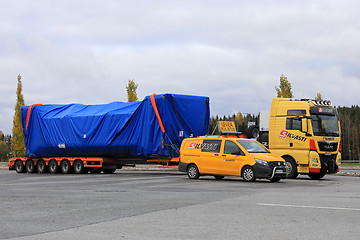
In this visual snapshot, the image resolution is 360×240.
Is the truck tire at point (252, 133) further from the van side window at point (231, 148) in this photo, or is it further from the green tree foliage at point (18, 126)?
the green tree foliage at point (18, 126)

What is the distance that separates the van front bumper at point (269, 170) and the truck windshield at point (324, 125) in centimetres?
332

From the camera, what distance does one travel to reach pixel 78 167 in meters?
28.8

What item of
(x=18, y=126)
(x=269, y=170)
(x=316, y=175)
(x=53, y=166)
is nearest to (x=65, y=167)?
(x=53, y=166)

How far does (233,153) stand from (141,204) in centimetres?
898

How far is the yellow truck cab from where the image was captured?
71.3 feet

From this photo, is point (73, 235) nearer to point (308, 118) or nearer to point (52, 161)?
point (308, 118)

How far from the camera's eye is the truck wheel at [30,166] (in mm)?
31252

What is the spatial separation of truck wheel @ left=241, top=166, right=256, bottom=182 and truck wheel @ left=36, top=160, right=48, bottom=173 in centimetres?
1498

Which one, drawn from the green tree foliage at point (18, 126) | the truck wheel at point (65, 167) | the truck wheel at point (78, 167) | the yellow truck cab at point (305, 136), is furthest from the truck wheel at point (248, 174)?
the green tree foliage at point (18, 126)

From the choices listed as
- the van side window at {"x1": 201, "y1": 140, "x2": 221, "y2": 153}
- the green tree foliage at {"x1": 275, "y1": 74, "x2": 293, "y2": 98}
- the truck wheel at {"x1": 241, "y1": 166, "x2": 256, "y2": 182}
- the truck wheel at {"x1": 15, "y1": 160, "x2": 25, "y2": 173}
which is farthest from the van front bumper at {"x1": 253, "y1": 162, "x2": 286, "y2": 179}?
the green tree foliage at {"x1": 275, "y1": 74, "x2": 293, "y2": 98}

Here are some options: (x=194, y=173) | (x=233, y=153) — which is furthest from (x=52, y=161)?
(x=233, y=153)

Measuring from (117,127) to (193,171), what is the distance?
7164mm

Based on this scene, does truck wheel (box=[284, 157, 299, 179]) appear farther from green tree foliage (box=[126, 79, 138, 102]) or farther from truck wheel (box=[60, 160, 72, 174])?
green tree foliage (box=[126, 79, 138, 102])

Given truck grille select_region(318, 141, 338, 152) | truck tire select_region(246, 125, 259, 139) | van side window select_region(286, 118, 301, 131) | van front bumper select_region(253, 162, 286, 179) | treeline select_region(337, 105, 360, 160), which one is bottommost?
van front bumper select_region(253, 162, 286, 179)
